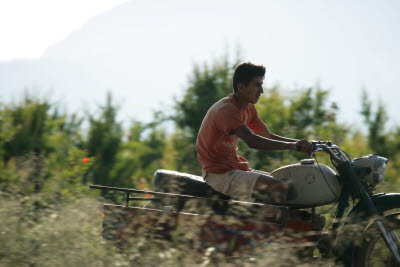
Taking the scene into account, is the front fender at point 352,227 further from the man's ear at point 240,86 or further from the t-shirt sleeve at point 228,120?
the man's ear at point 240,86

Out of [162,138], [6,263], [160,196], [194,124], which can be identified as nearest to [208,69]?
[194,124]

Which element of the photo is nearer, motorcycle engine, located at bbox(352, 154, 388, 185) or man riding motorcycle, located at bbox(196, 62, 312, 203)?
motorcycle engine, located at bbox(352, 154, 388, 185)

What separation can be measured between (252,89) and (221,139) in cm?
53

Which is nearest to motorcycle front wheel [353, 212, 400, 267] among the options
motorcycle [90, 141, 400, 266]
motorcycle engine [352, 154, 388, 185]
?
motorcycle [90, 141, 400, 266]

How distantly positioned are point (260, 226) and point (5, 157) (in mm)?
10412

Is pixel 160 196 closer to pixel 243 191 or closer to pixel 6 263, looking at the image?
pixel 243 191

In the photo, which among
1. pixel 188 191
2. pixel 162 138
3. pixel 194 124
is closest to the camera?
pixel 188 191

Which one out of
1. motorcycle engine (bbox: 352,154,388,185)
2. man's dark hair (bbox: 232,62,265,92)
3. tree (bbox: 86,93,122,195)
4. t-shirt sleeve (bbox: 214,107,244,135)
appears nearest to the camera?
motorcycle engine (bbox: 352,154,388,185)

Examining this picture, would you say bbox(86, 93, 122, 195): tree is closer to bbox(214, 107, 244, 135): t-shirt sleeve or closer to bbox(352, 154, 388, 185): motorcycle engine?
bbox(214, 107, 244, 135): t-shirt sleeve

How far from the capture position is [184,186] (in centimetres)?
525

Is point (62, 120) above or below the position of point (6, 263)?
above

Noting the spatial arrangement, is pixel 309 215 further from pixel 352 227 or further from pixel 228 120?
pixel 228 120

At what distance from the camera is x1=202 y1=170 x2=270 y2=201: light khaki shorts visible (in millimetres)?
4875

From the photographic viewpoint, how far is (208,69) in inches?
531
